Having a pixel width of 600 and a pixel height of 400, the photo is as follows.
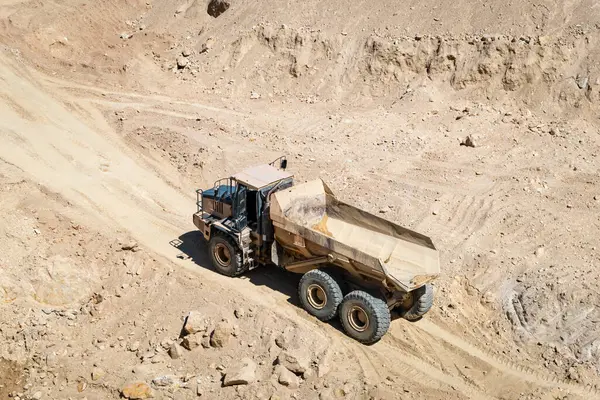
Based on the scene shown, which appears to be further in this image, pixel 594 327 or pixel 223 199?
pixel 223 199

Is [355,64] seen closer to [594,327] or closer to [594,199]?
[594,199]

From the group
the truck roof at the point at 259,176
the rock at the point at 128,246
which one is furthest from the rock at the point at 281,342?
the rock at the point at 128,246

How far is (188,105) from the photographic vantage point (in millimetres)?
20562

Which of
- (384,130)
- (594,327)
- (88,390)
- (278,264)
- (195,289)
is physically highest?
(384,130)

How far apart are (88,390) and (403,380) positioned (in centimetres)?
505

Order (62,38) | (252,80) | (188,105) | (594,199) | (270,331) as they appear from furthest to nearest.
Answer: (62,38)
(252,80)
(188,105)
(594,199)
(270,331)

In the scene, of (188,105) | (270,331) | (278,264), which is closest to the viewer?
(270,331)

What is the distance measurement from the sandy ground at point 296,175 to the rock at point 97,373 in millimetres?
85

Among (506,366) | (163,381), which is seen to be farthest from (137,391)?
A: (506,366)

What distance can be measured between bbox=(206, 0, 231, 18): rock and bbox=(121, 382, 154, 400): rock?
19.1 meters

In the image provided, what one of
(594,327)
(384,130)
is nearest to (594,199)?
(594,327)

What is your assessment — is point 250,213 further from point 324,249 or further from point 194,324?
point 194,324

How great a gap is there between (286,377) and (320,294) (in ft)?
6.07

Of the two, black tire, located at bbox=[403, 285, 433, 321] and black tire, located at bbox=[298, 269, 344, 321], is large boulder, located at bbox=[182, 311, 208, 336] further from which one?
black tire, located at bbox=[403, 285, 433, 321]
